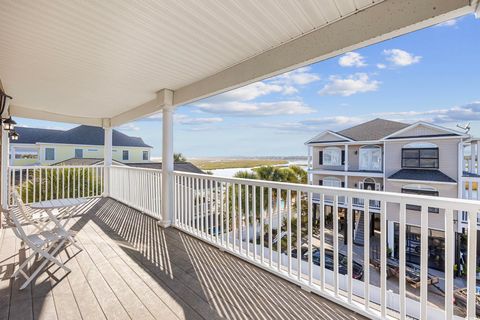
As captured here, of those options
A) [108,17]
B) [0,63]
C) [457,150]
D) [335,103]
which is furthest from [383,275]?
[335,103]

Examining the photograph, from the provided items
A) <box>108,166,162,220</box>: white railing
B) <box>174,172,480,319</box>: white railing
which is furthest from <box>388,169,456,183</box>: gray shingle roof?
<box>108,166,162,220</box>: white railing

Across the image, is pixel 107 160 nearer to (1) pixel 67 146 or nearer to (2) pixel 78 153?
(1) pixel 67 146

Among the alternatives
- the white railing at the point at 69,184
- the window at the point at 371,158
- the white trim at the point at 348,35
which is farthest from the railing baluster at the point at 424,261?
the white railing at the point at 69,184

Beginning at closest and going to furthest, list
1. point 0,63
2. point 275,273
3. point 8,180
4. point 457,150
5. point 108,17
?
point 108,17
point 275,273
point 0,63
point 457,150
point 8,180

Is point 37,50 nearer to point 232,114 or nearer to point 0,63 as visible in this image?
point 0,63

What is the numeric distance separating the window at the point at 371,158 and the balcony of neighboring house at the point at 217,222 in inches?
94.1

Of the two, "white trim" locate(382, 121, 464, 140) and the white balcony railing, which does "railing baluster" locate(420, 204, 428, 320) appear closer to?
the white balcony railing

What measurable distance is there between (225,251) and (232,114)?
18749mm

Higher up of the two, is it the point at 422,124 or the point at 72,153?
the point at 422,124

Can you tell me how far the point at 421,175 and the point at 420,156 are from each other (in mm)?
492

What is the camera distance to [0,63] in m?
3.04

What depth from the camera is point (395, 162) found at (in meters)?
4.63

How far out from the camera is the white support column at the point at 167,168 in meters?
4.16

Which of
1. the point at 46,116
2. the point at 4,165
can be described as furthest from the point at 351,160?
the point at 46,116
